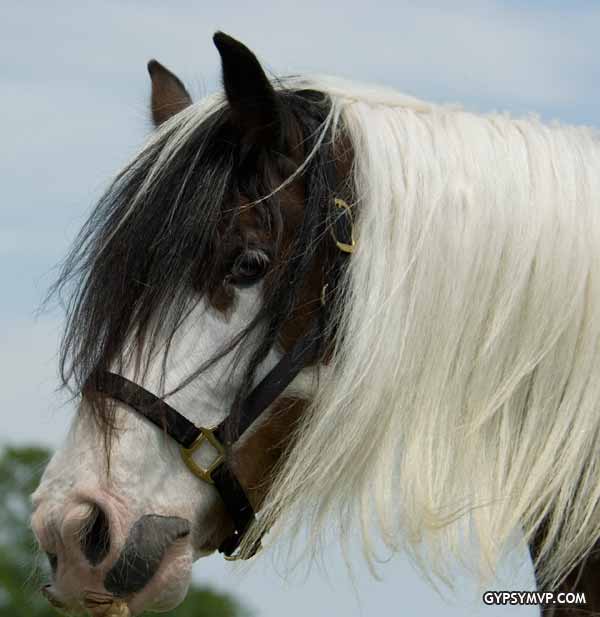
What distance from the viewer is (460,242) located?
3623mm

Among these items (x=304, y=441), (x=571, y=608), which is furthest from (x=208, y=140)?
(x=571, y=608)

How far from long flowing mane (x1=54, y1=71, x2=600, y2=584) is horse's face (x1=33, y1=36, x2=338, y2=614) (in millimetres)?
12

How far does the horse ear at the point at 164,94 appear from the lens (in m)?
4.34

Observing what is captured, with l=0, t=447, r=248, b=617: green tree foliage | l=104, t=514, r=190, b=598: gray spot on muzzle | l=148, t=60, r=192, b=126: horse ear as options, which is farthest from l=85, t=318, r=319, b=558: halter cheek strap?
l=0, t=447, r=248, b=617: green tree foliage

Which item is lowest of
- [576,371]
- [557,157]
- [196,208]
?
[576,371]

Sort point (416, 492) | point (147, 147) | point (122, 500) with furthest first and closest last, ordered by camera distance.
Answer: point (147, 147)
point (416, 492)
point (122, 500)

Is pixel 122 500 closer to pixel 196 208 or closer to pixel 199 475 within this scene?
pixel 199 475

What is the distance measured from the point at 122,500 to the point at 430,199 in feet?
4.04

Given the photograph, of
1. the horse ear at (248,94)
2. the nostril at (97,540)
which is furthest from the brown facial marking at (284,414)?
the nostril at (97,540)

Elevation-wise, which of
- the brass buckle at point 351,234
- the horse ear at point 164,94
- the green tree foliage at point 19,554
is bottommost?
the green tree foliage at point 19,554

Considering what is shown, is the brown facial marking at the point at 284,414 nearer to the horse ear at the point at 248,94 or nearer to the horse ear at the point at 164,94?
the horse ear at the point at 248,94

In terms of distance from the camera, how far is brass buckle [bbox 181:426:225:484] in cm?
345

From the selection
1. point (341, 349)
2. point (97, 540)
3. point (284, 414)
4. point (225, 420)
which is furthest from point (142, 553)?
point (341, 349)

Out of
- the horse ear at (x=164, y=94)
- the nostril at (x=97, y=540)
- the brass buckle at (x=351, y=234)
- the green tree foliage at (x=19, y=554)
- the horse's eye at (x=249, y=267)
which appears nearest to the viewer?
the nostril at (x=97, y=540)
